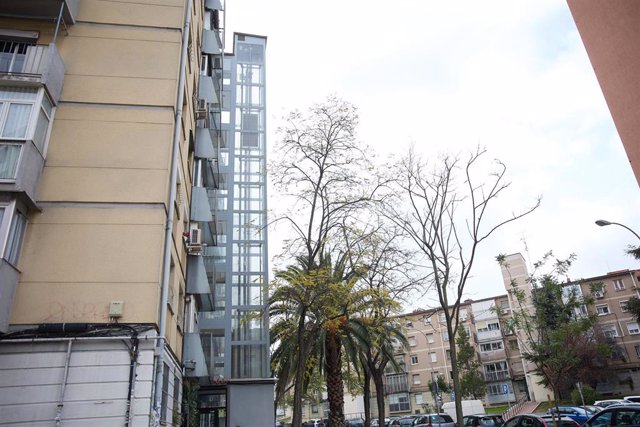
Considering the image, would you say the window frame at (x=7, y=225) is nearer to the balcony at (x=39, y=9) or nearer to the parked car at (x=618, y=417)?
the balcony at (x=39, y=9)

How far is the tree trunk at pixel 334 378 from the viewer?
22.5 metres

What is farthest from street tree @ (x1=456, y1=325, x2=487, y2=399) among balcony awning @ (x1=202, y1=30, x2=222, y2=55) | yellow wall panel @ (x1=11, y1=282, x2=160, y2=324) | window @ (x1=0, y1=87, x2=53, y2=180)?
window @ (x1=0, y1=87, x2=53, y2=180)

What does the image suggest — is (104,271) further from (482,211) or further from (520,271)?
(520,271)

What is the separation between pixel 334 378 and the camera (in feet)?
76.8

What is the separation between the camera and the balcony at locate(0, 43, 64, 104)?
437 inches

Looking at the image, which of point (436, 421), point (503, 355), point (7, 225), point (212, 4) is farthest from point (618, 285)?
point (7, 225)

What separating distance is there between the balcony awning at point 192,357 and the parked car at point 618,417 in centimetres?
1171

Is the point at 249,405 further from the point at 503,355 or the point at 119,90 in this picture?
the point at 503,355

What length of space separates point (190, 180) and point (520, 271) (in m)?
54.8

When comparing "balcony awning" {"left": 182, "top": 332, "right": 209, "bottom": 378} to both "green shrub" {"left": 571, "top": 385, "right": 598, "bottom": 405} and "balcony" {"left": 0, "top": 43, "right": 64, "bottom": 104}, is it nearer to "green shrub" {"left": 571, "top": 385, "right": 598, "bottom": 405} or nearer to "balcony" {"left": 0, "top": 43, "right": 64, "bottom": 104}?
"balcony" {"left": 0, "top": 43, "right": 64, "bottom": 104}

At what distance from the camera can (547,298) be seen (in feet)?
79.0

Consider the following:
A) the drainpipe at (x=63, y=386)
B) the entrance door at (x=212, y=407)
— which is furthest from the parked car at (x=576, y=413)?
the drainpipe at (x=63, y=386)

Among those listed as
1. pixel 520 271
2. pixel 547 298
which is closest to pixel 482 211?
pixel 547 298

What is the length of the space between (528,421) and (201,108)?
16.9 metres
